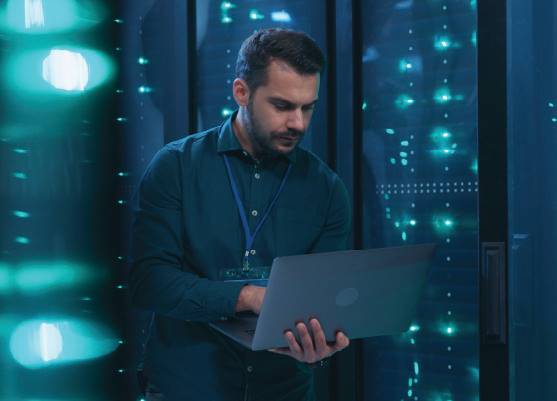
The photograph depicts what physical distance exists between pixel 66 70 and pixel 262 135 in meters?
0.80

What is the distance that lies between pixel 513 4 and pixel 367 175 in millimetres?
836

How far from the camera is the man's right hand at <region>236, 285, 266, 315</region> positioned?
4.62 feet

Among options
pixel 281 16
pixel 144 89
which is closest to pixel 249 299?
pixel 144 89

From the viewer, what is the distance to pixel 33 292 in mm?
1910

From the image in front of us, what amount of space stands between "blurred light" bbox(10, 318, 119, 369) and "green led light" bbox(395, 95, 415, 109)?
54.7 inches

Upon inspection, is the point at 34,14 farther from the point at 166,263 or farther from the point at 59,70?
the point at 166,263

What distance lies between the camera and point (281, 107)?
1.59 metres

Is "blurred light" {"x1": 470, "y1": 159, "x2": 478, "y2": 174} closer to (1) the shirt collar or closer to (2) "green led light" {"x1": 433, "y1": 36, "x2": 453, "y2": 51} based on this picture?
(2) "green led light" {"x1": 433, "y1": 36, "x2": 453, "y2": 51}

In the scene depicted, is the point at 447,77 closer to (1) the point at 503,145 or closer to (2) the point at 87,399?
(1) the point at 503,145

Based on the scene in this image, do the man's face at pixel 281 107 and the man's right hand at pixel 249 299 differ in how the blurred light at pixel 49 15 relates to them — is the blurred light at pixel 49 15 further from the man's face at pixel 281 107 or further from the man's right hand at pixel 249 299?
the man's right hand at pixel 249 299

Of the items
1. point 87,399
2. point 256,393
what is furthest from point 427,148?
point 87,399

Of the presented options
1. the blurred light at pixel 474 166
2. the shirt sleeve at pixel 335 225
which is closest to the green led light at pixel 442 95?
the blurred light at pixel 474 166

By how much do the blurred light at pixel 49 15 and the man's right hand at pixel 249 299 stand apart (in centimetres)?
102

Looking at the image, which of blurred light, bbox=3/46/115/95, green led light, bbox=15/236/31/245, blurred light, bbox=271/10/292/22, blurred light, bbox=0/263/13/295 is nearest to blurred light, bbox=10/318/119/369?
blurred light, bbox=0/263/13/295
